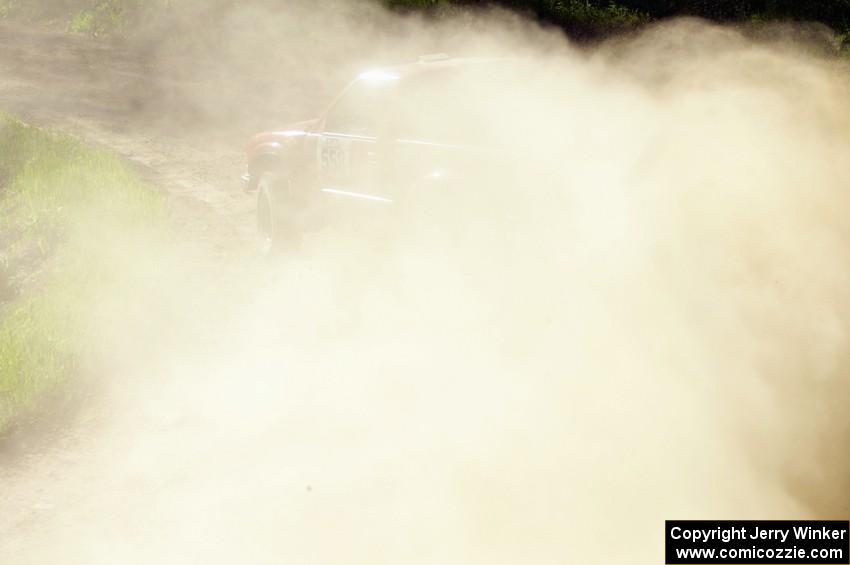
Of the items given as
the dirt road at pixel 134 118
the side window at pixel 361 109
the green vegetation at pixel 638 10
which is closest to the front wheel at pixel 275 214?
the dirt road at pixel 134 118

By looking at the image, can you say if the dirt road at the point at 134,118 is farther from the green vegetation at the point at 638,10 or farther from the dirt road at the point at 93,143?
the green vegetation at the point at 638,10

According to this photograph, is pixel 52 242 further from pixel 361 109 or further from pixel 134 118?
pixel 134 118

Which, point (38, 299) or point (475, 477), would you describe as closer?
point (475, 477)

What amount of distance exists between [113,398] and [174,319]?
1368 millimetres

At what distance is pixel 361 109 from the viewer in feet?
23.6

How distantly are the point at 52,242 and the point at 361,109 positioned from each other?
175 inches

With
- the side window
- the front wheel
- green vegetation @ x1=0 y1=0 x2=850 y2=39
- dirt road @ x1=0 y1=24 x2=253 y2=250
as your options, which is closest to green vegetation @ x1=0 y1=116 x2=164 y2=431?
dirt road @ x1=0 y1=24 x2=253 y2=250

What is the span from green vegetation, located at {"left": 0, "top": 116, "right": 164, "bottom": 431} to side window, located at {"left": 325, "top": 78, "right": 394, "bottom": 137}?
95.7 inches

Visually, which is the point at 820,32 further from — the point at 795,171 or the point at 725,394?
the point at 725,394

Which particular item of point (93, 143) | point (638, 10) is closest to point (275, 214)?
point (93, 143)

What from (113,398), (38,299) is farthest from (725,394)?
(38,299)

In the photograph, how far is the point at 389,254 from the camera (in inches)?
271

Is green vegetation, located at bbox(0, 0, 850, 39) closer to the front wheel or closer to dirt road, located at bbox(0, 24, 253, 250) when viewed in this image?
dirt road, located at bbox(0, 24, 253, 250)

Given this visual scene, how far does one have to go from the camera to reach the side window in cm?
697
